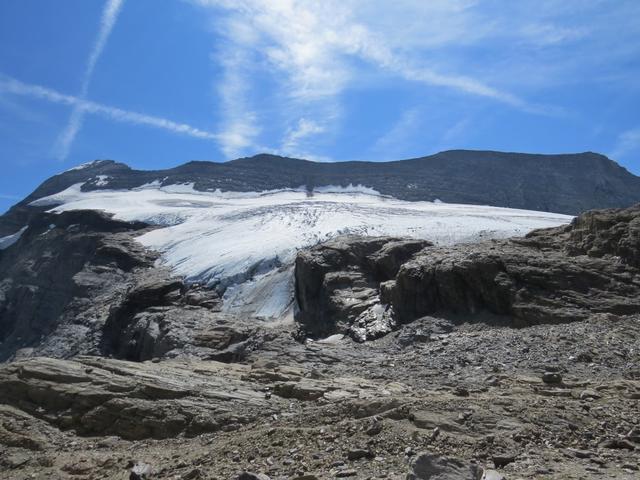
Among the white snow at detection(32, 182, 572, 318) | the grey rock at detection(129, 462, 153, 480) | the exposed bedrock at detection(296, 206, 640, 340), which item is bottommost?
the grey rock at detection(129, 462, 153, 480)

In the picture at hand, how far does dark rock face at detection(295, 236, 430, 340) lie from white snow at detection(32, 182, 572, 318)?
265cm

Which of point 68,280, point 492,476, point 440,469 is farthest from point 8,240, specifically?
point 492,476

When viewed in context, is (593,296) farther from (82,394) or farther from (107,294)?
(107,294)

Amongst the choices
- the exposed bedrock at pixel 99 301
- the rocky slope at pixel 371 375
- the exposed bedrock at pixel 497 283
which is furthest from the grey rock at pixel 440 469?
the exposed bedrock at pixel 99 301

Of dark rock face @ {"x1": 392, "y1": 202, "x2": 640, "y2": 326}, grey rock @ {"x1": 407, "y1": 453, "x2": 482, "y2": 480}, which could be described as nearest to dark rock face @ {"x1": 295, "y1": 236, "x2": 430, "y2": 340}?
dark rock face @ {"x1": 392, "y1": 202, "x2": 640, "y2": 326}

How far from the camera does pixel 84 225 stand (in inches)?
2544

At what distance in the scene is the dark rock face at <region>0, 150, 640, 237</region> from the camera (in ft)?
299

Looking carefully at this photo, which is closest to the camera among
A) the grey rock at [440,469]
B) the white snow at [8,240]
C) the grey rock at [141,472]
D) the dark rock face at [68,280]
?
the grey rock at [440,469]

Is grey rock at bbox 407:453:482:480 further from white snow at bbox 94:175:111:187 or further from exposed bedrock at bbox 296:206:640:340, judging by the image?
white snow at bbox 94:175:111:187

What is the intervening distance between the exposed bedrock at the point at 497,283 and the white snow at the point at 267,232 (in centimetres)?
475

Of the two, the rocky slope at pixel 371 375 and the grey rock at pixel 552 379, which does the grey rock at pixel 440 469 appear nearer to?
the rocky slope at pixel 371 375

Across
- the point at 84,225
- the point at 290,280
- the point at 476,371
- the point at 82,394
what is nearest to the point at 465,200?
the point at 84,225

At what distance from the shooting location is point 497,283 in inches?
1001

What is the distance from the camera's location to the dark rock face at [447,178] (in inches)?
3585
